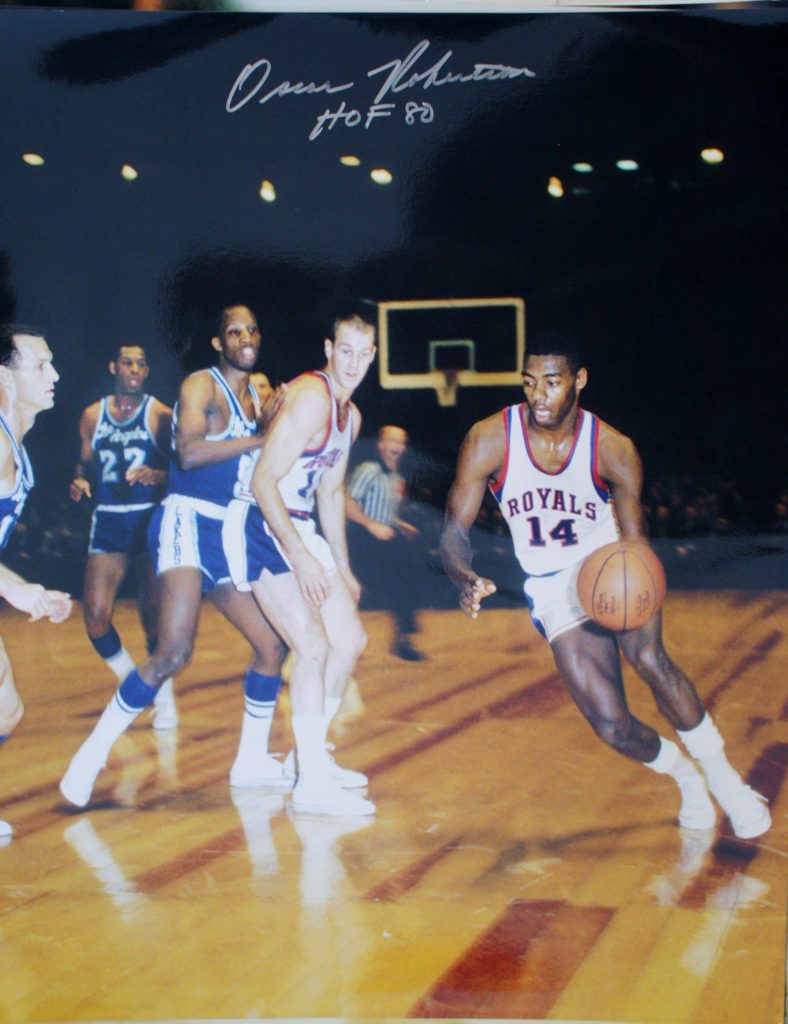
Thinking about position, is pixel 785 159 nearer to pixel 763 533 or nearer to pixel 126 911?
pixel 763 533

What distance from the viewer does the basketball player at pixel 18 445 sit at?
121 inches

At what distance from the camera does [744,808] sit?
301 cm

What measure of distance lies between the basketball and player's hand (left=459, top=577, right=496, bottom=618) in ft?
0.81

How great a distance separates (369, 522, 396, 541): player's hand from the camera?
306 cm

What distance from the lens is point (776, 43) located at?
9.36 ft

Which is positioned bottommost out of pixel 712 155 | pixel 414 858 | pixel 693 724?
pixel 414 858

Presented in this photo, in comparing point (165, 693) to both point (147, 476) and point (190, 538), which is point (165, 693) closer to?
point (190, 538)

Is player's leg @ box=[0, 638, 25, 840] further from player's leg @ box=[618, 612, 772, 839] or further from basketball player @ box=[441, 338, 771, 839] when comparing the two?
player's leg @ box=[618, 612, 772, 839]

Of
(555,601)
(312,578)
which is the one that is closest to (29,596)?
(312,578)

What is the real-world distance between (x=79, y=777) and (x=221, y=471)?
0.94m

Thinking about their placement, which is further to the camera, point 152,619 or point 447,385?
point 152,619

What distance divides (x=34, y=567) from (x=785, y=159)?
227 cm

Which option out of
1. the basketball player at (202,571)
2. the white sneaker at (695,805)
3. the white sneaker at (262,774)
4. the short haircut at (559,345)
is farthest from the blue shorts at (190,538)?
the white sneaker at (695,805)

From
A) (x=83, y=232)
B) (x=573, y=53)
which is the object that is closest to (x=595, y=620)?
(x=573, y=53)
